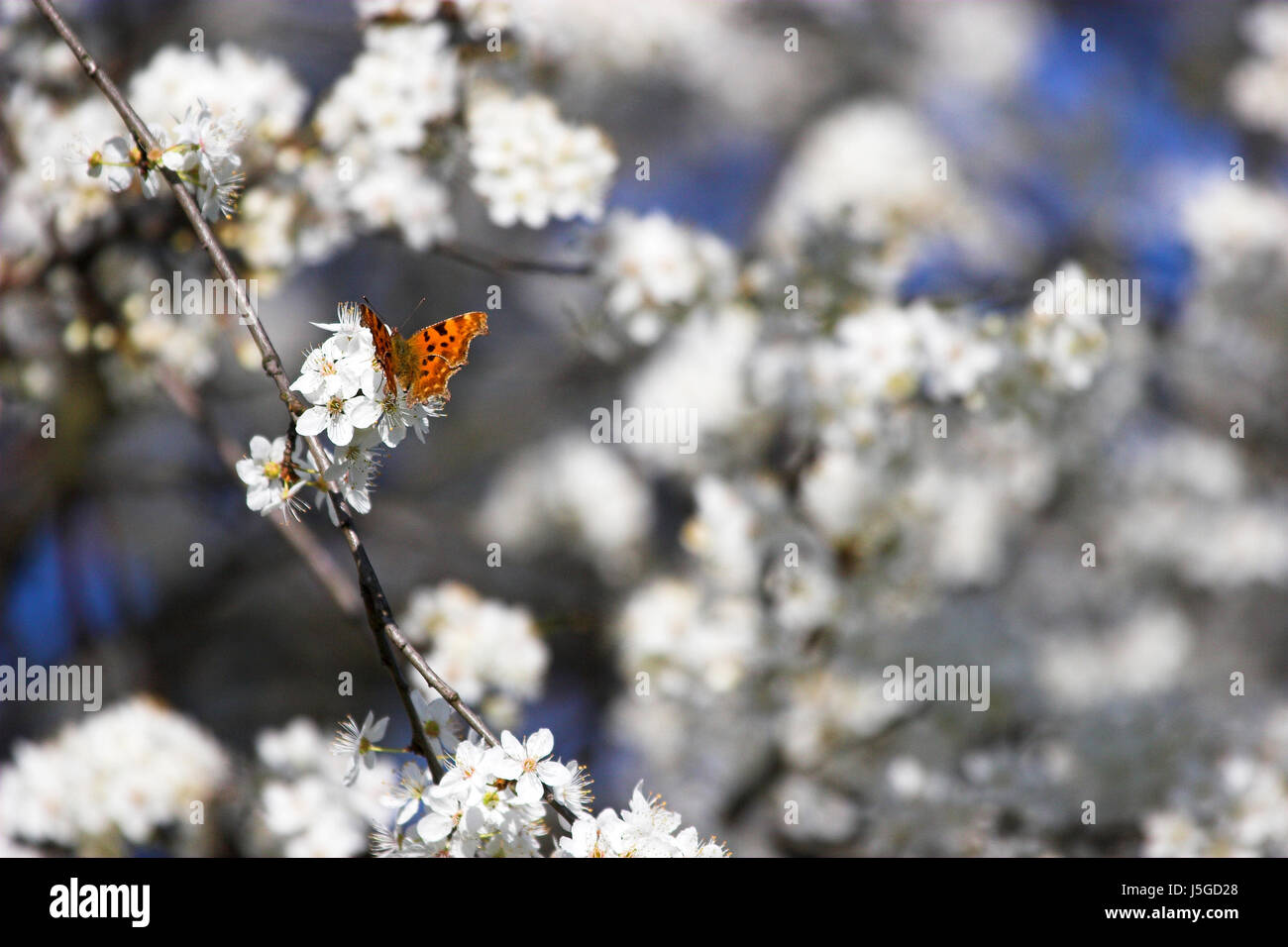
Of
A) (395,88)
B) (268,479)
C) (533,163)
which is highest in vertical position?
(395,88)

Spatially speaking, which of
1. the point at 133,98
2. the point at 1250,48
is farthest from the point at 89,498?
the point at 1250,48

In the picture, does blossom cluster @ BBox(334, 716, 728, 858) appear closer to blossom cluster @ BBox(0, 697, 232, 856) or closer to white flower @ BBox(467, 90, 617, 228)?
white flower @ BBox(467, 90, 617, 228)

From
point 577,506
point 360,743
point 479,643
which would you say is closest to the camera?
point 360,743

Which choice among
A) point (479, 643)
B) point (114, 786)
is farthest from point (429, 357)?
point (114, 786)

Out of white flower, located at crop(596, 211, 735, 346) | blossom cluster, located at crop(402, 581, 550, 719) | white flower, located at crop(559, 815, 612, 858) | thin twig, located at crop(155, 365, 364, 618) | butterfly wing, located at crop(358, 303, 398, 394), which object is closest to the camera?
butterfly wing, located at crop(358, 303, 398, 394)

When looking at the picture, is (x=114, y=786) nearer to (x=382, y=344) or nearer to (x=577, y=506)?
(x=382, y=344)

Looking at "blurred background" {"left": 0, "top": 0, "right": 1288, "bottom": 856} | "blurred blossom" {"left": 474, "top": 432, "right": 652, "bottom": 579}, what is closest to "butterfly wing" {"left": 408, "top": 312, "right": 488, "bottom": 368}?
"blurred background" {"left": 0, "top": 0, "right": 1288, "bottom": 856}

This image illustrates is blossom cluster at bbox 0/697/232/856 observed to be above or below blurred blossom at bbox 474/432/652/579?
below

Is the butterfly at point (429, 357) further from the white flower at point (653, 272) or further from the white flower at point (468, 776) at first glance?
the white flower at point (653, 272)
